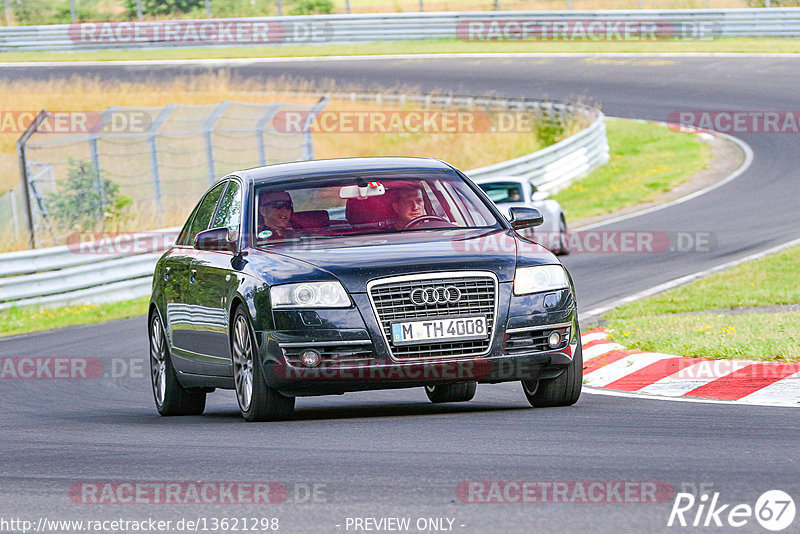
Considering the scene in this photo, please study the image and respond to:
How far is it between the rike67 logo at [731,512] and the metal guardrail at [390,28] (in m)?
39.0

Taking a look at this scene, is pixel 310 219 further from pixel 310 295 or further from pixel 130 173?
pixel 130 173

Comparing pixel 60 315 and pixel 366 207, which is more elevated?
pixel 366 207

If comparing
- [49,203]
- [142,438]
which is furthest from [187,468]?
[49,203]

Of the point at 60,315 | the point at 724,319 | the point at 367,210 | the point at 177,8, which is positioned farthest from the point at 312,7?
the point at 367,210

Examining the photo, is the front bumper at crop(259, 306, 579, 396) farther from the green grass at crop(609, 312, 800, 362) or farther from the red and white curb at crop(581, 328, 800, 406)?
the green grass at crop(609, 312, 800, 362)

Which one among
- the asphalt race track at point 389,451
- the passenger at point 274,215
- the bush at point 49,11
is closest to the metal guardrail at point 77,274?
the asphalt race track at point 389,451

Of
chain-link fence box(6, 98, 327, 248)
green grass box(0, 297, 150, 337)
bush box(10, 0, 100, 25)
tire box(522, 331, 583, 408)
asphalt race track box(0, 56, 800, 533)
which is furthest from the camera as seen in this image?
bush box(10, 0, 100, 25)

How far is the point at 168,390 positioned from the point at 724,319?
5.11 metres

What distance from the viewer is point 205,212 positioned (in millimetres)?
10297

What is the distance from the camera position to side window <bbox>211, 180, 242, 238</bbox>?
9.32 metres

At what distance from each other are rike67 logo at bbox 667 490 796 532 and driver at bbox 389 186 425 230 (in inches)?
155

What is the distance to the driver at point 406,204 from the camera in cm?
912

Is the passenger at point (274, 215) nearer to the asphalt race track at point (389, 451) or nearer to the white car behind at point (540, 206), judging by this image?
the asphalt race track at point (389, 451)

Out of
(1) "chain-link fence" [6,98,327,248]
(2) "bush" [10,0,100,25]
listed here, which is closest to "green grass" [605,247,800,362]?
(1) "chain-link fence" [6,98,327,248]
